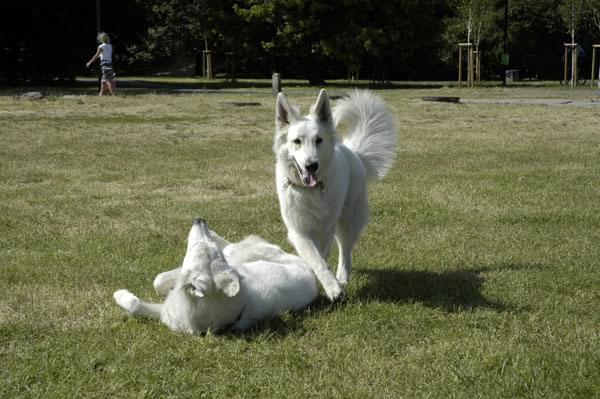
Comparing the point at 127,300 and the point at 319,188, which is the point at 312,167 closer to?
the point at 319,188

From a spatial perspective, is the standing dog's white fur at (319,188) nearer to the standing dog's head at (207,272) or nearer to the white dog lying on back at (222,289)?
the white dog lying on back at (222,289)

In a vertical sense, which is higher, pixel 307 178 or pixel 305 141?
pixel 305 141

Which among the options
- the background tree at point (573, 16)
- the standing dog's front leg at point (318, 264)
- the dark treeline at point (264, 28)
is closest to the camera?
the standing dog's front leg at point (318, 264)

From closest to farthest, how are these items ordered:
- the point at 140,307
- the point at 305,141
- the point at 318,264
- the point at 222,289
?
1. the point at 222,289
2. the point at 140,307
3. the point at 318,264
4. the point at 305,141

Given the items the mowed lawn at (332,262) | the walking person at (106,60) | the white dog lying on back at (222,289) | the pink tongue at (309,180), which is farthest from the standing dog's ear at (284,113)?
the walking person at (106,60)

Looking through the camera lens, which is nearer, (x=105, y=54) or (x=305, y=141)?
(x=305, y=141)

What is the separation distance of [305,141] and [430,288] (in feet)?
4.48

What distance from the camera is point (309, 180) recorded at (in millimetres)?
5000

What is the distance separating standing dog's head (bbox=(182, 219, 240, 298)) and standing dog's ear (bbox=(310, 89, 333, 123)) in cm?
140

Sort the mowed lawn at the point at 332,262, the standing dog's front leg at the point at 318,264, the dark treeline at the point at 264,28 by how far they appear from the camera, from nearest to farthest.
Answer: the mowed lawn at the point at 332,262 < the standing dog's front leg at the point at 318,264 < the dark treeline at the point at 264,28

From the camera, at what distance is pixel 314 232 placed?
5.15 m

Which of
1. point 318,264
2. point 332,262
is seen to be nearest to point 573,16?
point 332,262

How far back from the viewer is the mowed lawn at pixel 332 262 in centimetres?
364

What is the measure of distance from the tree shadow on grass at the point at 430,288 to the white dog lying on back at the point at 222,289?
1.89ft
